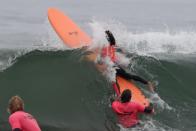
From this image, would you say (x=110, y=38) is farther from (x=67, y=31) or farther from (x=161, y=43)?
(x=161, y=43)

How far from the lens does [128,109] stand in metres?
11.3

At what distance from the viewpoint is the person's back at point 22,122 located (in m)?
9.02

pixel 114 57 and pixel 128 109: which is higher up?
pixel 114 57

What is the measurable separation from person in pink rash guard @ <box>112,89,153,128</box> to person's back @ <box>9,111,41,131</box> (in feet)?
8.62

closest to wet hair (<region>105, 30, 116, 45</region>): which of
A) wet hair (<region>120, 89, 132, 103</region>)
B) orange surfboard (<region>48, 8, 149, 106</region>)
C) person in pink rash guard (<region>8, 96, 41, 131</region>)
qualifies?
orange surfboard (<region>48, 8, 149, 106</region>)

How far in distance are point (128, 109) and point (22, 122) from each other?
292 cm

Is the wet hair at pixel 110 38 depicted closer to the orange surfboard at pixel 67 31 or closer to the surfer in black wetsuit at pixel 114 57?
the surfer in black wetsuit at pixel 114 57

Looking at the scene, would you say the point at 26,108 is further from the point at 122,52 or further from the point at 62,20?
the point at 62,20

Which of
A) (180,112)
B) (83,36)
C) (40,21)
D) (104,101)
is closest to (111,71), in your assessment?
(104,101)

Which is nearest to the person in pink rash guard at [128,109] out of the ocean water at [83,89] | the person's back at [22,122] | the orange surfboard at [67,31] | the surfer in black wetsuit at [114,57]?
the ocean water at [83,89]

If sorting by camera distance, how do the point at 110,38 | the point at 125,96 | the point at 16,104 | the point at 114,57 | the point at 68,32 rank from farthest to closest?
1. the point at 68,32
2. the point at 114,57
3. the point at 110,38
4. the point at 125,96
5. the point at 16,104

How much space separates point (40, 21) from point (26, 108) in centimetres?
2740

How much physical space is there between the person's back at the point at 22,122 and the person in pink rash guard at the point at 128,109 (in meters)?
2.63

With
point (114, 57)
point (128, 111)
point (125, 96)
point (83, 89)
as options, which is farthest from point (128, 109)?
point (114, 57)
